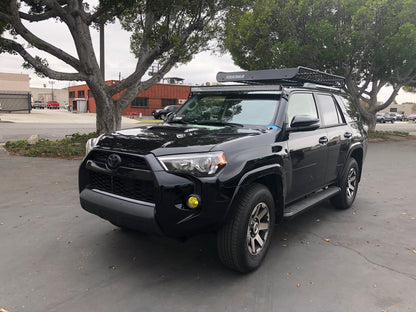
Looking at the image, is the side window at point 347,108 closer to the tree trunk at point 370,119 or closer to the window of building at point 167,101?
the tree trunk at point 370,119

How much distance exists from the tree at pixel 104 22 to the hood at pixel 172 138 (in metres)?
7.34

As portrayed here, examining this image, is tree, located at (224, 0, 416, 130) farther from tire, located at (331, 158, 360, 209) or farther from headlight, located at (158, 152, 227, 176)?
headlight, located at (158, 152, 227, 176)

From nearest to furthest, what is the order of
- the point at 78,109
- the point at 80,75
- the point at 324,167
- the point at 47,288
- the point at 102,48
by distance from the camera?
the point at 47,288 < the point at 324,167 < the point at 80,75 < the point at 102,48 < the point at 78,109

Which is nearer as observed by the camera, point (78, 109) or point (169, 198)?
point (169, 198)

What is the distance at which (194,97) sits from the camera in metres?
4.79

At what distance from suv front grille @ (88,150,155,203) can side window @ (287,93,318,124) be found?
6.16 feet

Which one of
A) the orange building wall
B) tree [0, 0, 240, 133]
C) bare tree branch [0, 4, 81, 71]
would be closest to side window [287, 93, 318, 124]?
tree [0, 0, 240, 133]

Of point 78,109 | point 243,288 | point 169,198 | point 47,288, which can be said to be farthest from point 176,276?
point 78,109

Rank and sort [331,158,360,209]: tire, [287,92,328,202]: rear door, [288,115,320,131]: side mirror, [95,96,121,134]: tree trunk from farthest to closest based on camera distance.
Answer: [95,96,121,134]: tree trunk → [331,158,360,209]: tire → [287,92,328,202]: rear door → [288,115,320,131]: side mirror

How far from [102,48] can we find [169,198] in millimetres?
12116

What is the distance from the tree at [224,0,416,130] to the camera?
15484 millimetres

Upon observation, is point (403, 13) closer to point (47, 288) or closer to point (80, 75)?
point (80, 75)

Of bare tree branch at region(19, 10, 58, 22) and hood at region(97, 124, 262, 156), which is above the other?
bare tree branch at region(19, 10, 58, 22)

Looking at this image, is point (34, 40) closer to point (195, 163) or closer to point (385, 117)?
point (195, 163)
